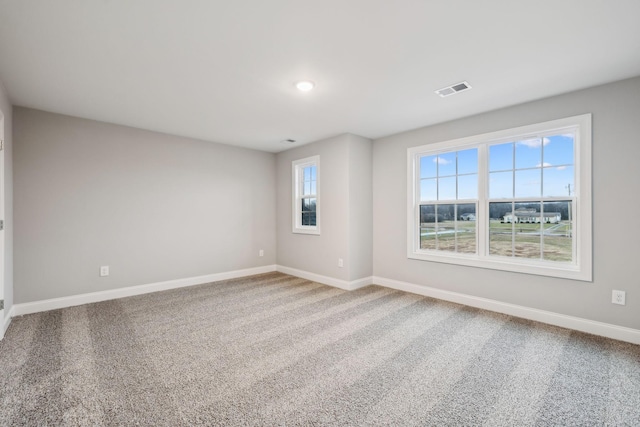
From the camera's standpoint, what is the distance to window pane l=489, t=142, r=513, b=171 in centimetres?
341

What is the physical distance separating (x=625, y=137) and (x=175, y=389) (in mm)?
4297

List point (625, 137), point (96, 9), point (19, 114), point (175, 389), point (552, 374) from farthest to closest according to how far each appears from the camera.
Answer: point (19, 114) < point (625, 137) < point (552, 374) < point (175, 389) < point (96, 9)

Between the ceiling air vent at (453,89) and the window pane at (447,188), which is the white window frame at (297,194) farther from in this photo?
the ceiling air vent at (453,89)

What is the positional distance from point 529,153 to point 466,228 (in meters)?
1.12

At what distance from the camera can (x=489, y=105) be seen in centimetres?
328

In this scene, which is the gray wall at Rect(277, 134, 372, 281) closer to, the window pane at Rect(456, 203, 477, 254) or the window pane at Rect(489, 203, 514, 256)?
the window pane at Rect(456, 203, 477, 254)

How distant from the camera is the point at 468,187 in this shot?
375 cm

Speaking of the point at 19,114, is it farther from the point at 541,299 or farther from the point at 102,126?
the point at 541,299

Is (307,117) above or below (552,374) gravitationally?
above

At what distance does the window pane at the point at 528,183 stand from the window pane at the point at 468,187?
457mm

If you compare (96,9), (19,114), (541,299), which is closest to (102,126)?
(19,114)

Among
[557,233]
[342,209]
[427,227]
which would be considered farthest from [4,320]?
[557,233]

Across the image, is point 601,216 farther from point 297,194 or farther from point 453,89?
point 297,194

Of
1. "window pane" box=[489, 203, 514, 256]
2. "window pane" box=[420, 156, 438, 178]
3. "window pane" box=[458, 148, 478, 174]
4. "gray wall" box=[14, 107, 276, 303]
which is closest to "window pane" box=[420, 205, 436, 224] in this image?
"window pane" box=[420, 156, 438, 178]
